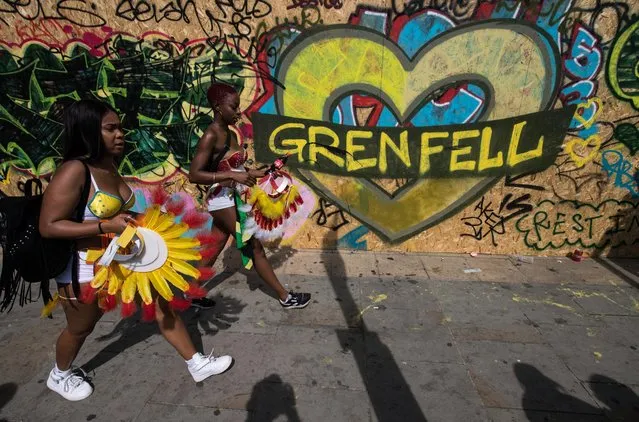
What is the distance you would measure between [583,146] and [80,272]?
505cm

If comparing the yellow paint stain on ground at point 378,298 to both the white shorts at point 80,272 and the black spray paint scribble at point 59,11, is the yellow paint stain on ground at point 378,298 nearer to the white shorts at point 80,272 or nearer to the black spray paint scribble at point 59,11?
the white shorts at point 80,272

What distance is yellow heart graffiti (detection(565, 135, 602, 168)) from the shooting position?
13.2 feet

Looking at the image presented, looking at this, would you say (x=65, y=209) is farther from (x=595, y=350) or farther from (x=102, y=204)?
(x=595, y=350)

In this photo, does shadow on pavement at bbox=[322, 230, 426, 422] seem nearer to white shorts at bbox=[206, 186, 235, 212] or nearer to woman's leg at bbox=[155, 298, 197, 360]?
woman's leg at bbox=[155, 298, 197, 360]

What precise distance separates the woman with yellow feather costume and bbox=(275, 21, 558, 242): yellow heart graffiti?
233 cm

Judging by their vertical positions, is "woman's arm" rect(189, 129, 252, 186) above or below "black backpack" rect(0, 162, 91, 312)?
above

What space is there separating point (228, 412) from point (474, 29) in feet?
13.8

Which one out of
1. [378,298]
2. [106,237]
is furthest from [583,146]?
[106,237]

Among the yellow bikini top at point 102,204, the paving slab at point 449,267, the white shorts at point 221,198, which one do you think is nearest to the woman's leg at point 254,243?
the white shorts at point 221,198

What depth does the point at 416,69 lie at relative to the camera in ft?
12.6

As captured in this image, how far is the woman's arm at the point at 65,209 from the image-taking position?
188cm

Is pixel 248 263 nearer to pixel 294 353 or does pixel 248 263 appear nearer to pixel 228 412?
pixel 294 353

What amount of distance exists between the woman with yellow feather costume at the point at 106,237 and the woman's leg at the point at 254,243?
729mm

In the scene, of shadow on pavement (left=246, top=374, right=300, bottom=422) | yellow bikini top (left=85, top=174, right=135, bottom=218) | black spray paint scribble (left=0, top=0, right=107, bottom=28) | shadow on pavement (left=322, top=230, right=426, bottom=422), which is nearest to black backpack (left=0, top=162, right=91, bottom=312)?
yellow bikini top (left=85, top=174, right=135, bottom=218)
